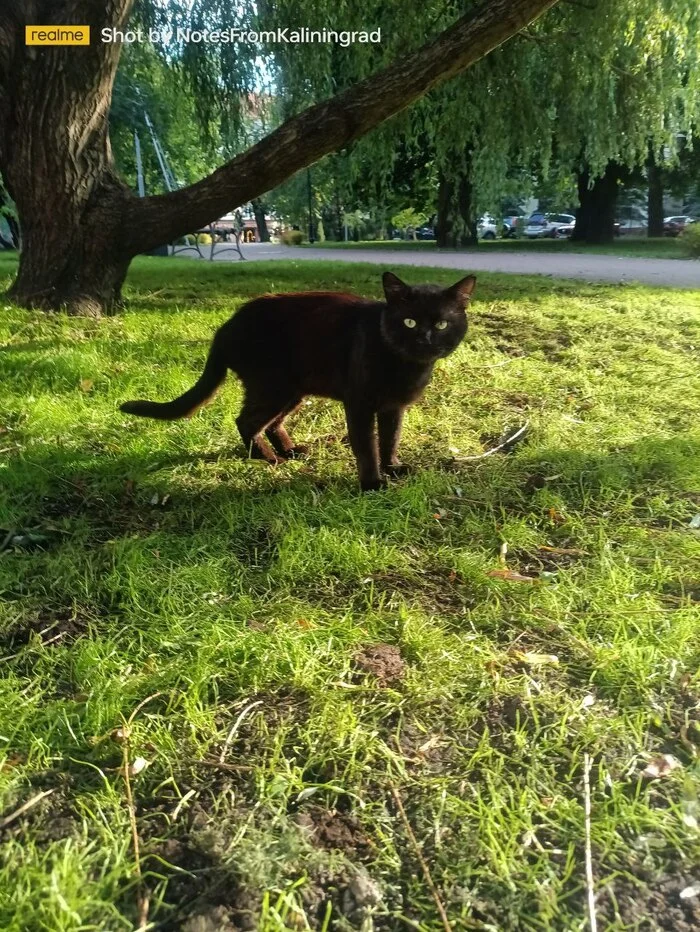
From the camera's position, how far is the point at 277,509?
8.25 ft

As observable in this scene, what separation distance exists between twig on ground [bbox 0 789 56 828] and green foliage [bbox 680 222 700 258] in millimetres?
15410

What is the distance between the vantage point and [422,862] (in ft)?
3.87

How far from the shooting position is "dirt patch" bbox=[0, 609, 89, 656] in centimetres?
175

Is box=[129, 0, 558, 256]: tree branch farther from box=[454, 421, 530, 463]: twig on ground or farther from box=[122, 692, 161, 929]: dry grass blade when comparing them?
box=[122, 692, 161, 929]: dry grass blade

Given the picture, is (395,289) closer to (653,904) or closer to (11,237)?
(653,904)

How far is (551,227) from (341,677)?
40273 mm

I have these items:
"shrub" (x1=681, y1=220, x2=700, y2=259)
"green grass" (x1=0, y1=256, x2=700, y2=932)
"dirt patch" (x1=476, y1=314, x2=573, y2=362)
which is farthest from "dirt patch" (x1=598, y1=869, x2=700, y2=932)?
"shrub" (x1=681, y1=220, x2=700, y2=259)

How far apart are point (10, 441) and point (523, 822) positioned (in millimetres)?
2781

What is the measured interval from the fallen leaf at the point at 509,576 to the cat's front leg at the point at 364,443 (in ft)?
2.55

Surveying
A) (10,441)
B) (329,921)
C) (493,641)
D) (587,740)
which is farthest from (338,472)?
(329,921)

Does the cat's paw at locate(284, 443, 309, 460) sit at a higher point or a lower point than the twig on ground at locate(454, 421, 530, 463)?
higher

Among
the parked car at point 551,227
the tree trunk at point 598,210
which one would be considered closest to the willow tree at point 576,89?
the tree trunk at point 598,210

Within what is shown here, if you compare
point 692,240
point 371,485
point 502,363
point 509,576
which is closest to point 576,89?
point 502,363

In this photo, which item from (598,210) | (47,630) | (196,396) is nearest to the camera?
(47,630)
